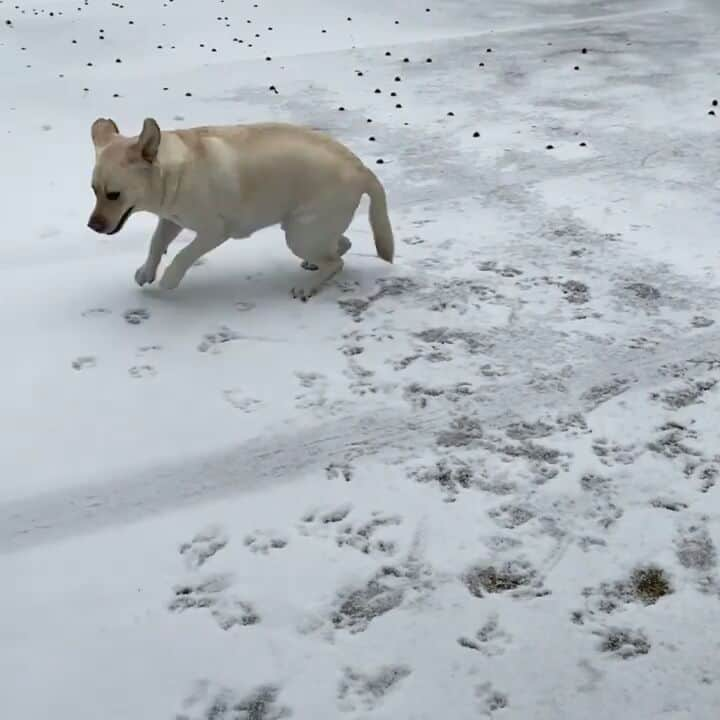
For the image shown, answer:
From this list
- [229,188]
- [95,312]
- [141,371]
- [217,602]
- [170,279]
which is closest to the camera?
[217,602]

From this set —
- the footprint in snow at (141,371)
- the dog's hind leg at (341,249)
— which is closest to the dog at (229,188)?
the dog's hind leg at (341,249)

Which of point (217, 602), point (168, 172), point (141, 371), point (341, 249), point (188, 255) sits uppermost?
point (168, 172)

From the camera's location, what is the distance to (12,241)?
14.0ft

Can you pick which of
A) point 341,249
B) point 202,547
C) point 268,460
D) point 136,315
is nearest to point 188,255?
point 136,315

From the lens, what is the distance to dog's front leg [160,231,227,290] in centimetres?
367

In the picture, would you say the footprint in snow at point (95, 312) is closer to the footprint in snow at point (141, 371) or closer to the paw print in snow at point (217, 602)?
the footprint in snow at point (141, 371)

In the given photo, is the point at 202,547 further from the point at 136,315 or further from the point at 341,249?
the point at 341,249

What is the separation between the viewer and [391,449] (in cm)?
297

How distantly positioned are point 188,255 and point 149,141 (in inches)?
19.5

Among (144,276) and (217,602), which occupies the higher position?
(144,276)

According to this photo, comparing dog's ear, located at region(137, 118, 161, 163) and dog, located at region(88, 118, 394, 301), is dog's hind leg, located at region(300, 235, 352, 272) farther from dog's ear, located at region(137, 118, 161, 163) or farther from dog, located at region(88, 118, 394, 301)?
dog's ear, located at region(137, 118, 161, 163)

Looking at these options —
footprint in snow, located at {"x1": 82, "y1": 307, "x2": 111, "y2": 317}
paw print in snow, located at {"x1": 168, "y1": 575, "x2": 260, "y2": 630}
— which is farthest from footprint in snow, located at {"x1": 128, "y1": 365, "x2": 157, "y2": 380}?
paw print in snow, located at {"x1": 168, "y1": 575, "x2": 260, "y2": 630}

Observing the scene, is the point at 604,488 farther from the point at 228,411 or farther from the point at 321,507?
the point at 228,411

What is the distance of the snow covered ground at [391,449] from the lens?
2.22 metres
